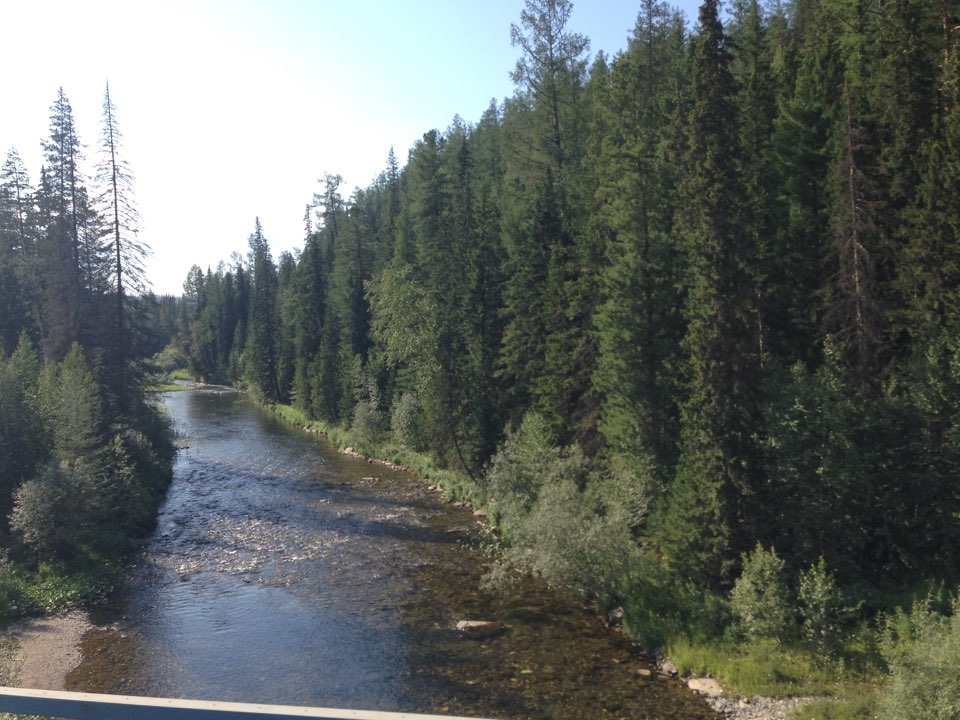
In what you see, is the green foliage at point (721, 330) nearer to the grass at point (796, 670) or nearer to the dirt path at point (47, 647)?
the grass at point (796, 670)

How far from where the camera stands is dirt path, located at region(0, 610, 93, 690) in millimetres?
17016

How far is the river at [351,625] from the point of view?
16.4 m

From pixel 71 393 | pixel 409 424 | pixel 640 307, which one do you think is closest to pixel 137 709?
pixel 640 307

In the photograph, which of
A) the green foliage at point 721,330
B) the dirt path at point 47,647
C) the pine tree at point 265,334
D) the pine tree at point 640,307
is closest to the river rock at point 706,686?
the green foliage at point 721,330

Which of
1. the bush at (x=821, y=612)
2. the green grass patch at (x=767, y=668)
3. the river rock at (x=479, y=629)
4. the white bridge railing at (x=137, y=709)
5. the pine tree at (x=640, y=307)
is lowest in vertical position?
the river rock at (x=479, y=629)

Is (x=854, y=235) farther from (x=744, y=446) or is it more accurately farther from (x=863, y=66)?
(x=863, y=66)

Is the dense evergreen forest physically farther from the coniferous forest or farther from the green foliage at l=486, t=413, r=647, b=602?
the green foliage at l=486, t=413, r=647, b=602

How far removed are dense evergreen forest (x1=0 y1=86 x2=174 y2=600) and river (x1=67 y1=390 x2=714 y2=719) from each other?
2167 mm

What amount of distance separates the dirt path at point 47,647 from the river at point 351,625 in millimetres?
404

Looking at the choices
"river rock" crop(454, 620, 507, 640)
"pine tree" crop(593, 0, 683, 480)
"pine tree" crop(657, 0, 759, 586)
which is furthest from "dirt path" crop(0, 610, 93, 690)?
"pine tree" crop(593, 0, 683, 480)

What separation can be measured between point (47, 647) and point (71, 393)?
12.0 metres

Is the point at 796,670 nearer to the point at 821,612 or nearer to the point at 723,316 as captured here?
the point at 821,612

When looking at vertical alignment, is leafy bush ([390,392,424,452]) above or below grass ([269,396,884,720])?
above

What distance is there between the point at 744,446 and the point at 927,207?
8.76 metres
